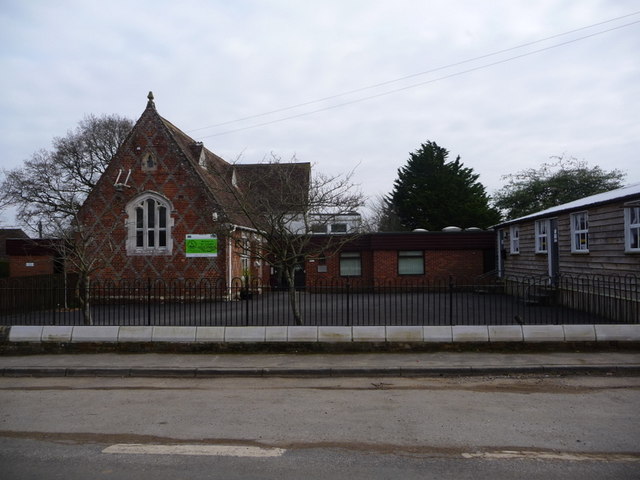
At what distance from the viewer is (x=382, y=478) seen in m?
4.66

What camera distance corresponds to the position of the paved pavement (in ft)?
29.9

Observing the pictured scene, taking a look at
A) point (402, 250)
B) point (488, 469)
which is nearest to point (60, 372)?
point (488, 469)

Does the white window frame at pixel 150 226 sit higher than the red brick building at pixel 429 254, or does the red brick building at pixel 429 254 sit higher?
the white window frame at pixel 150 226

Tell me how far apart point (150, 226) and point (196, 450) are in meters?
18.3

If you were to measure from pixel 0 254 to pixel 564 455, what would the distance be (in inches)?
2297

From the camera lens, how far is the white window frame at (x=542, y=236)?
1917 centimetres

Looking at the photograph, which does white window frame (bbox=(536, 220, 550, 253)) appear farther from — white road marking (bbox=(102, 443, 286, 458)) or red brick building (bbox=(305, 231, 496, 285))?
white road marking (bbox=(102, 443, 286, 458))

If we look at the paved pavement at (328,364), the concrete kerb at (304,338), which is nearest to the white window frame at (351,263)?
the concrete kerb at (304,338)

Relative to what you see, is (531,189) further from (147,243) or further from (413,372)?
(413,372)

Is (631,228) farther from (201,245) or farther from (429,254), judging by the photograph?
(201,245)

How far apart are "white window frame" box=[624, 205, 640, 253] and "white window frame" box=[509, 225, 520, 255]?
29.6 feet

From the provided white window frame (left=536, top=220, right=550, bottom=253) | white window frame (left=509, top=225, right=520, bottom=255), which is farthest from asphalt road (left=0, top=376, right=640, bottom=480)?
white window frame (left=509, top=225, right=520, bottom=255)

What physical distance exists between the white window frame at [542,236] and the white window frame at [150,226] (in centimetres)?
1541

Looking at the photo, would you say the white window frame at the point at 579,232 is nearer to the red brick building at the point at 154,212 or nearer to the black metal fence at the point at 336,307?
the black metal fence at the point at 336,307
